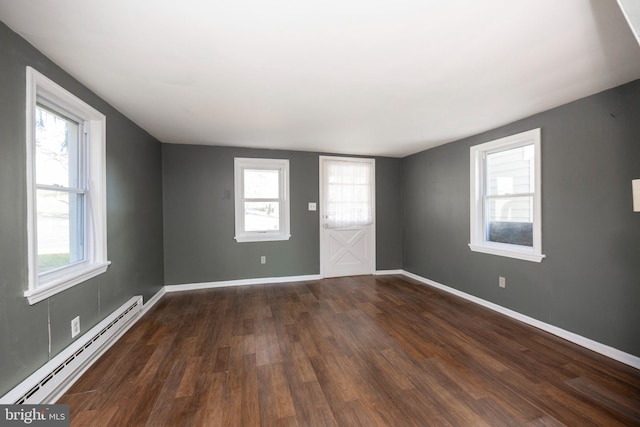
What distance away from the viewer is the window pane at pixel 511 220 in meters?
3.06

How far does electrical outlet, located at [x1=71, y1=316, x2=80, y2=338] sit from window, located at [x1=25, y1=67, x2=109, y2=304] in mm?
292

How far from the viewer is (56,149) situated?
79.2 inches

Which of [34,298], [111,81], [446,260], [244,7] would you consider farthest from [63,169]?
[446,260]

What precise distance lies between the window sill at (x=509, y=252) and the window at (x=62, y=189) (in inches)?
170

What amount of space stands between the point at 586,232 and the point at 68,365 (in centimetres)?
449

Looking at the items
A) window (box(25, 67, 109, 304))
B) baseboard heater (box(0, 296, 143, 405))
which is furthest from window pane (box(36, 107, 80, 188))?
baseboard heater (box(0, 296, 143, 405))

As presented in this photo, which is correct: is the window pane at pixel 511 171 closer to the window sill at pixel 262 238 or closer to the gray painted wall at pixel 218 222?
the gray painted wall at pixel 218 222

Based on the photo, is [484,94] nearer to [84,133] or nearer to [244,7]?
[244,7]

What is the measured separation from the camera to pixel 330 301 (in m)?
3.68

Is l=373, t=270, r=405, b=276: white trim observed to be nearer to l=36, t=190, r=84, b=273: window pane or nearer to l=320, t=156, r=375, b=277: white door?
l=320, t=156, r=375, b=277: white door

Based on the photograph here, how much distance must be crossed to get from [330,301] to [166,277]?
269 centimetres

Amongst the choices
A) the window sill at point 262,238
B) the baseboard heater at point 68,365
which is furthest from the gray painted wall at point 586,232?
the baseboard heater at point 68,365

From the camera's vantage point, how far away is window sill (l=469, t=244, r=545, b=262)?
9.40 ft

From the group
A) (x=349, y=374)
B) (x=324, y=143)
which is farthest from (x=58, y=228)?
(x=324, y=143)
